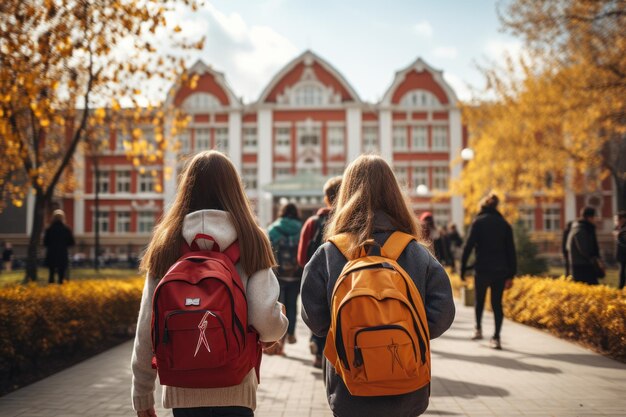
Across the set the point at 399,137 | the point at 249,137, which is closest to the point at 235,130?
the point at 249,137

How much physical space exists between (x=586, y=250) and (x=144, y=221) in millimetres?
39737

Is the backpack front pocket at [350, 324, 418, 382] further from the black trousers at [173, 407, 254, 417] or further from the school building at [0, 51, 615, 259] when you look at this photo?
the school building at [0, 51, 615, 259]

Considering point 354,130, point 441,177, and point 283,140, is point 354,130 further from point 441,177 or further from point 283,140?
point 441,177

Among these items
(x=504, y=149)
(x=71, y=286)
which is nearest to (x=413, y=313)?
(x=71, y=286)

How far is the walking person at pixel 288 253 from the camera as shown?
8.09m

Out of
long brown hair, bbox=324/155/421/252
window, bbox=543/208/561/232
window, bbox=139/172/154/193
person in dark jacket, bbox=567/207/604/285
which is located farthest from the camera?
window, bbox=139/172/154/193

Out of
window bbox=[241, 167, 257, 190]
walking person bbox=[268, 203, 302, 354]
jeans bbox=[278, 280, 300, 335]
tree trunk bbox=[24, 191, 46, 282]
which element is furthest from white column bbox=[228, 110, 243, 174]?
jeans bbox=[278, 280, 300, 335]

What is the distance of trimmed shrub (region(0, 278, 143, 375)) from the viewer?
6145mm

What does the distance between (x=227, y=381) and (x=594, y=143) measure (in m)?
20.7

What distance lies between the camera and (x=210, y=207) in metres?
2.86

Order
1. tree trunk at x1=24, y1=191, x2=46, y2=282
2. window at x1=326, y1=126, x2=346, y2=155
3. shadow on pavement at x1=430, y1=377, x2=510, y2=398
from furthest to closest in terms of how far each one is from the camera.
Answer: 1. window at x1=326, y1=126, x2=346, y2=155
2. tree trunk at x1=24, y1=191, x2=46, y2=282
3. shadow on pavement at x1=430, y1=377, x2=510, y2=398

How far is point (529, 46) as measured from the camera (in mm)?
16812

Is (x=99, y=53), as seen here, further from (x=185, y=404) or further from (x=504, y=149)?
(x=504, y=149)

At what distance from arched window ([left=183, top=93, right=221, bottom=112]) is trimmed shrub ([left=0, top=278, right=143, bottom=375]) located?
122 feet
